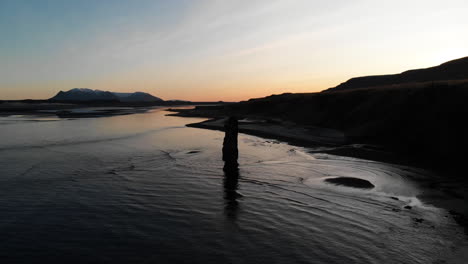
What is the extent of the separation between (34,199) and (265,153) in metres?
20.6

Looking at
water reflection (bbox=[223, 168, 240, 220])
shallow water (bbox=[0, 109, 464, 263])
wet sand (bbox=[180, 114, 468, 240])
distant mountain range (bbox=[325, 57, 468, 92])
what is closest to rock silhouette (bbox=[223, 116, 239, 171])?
water reflection (bbox=[223, 168, 240, 220])

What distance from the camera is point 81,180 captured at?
827 inches

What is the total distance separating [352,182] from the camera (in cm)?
2055

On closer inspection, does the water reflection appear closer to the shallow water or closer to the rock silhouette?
the shallow water

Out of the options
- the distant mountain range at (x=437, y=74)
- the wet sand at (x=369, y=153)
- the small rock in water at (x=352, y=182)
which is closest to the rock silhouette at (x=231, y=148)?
the small rock in water at (x=352, y=182)

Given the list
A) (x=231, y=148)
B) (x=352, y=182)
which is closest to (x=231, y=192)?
(x=231, y=148)

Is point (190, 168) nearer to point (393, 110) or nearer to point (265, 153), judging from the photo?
point (265, 153)

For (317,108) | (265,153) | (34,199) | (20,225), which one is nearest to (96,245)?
(20,225)

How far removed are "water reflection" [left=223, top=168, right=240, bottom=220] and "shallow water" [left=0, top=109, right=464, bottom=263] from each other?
57 millimetres

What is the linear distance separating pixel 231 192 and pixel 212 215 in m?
3.73

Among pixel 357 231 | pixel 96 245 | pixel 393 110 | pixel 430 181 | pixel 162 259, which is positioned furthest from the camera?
pixel 393 110

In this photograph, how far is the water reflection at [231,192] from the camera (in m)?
15.2

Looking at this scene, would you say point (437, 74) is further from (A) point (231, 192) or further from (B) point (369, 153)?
(A) point (231, 192)

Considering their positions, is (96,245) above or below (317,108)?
below
